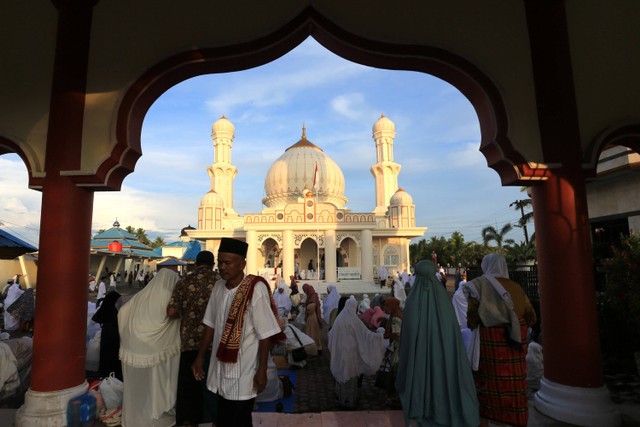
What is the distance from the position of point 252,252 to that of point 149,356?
19682 mm

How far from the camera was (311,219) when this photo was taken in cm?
2297

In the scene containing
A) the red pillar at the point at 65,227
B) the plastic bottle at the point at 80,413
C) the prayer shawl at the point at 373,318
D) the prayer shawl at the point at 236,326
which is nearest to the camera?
the prayer shawl at the point at 236,326

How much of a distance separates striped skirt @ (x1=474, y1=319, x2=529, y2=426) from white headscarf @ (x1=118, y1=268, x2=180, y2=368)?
102 inches

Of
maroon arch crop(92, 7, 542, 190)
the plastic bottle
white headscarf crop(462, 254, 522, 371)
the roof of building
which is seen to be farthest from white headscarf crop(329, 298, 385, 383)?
the roof of building

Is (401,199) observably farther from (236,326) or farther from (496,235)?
(236,326)

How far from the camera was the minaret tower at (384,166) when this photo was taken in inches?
1077

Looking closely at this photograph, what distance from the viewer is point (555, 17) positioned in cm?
425

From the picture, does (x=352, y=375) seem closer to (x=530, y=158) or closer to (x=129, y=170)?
(x=530, y=158)

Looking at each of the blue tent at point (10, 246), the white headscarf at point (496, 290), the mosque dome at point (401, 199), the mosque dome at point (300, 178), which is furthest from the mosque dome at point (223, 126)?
the white headscarf at point (496, 290)

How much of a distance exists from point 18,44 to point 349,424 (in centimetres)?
520

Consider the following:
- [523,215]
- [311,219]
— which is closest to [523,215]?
[523,215]

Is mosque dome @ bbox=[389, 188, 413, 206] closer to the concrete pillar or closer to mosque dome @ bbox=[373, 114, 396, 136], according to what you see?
mosque dome @ bbox=[373, 114, 396, 136]

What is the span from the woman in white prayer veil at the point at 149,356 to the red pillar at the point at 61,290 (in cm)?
97

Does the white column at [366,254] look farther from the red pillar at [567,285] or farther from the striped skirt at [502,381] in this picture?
the striped skirt at [502,381]
